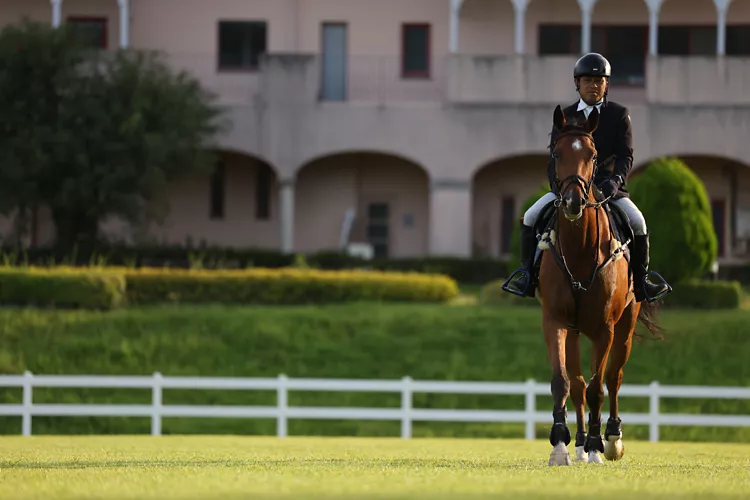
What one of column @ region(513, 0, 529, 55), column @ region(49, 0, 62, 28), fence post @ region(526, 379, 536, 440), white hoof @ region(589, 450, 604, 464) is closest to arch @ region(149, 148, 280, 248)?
column @ region(49, 0, 62, 28)

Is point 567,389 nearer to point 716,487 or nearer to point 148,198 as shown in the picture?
point 716,487

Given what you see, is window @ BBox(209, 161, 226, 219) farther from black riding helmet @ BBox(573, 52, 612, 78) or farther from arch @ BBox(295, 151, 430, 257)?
black riding helmet @ BBox(573, 52, 612, 78)

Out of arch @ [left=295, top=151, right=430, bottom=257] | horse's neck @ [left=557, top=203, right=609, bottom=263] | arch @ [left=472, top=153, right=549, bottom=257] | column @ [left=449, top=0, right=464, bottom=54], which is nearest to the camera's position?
horse's neck @ [left=557, top=203, right=609, bottom=263]

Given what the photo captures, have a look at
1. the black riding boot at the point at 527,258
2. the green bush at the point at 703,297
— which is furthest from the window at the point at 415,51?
the black riding boot at the point at 527,258

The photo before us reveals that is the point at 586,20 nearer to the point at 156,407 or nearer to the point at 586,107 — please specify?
the point at 156,407

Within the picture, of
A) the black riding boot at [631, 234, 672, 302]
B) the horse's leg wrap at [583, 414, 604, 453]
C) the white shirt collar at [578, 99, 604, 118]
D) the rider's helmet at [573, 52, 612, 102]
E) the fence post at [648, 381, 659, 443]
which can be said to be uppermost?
the rider's helmet at [573, 52, 612, 102]

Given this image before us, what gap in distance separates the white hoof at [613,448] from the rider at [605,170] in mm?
1401

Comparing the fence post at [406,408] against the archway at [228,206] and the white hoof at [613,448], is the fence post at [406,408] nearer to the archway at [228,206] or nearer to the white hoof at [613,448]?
the white hoof at [613,448]

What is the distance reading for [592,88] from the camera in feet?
46.2

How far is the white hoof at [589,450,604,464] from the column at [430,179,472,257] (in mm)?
28747

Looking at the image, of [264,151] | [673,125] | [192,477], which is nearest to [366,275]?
[264,151]

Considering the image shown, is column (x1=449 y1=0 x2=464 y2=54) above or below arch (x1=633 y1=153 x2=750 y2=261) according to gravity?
above

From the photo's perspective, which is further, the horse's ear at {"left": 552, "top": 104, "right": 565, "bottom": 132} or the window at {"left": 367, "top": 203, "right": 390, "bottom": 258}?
the window at {"left": 367, "top": 203, "right": 390, "bottom": 258}

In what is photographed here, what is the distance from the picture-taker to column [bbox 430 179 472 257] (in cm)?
4244
